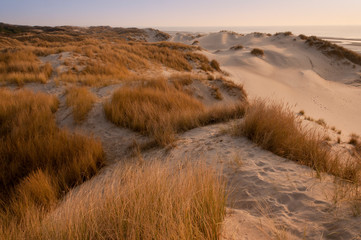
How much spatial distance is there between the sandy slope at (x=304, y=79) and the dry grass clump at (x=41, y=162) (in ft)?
21.4

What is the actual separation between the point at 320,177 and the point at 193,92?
20.5 feet

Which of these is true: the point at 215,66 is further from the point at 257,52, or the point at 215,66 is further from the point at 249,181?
the point at 249,181

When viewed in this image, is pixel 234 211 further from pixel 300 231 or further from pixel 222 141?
pixel 222 141

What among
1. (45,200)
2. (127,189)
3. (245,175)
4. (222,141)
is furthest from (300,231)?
(45,200)

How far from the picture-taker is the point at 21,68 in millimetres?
9016

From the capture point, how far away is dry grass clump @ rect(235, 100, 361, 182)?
2.30 meters

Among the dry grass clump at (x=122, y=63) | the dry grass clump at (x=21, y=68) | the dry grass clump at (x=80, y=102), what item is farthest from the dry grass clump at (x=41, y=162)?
the dry grass clump at (x=21, y=68)

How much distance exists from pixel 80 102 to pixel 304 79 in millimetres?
16646

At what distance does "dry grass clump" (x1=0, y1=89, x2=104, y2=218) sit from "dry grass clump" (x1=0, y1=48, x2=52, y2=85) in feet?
15.8

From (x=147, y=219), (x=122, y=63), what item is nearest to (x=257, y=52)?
(x=122, y=63)

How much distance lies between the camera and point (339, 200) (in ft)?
5.50

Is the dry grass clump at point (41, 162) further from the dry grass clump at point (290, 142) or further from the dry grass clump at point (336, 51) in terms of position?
the dry grass clump at point (336, 51)

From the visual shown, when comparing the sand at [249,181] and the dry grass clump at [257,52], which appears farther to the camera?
the dry grass clump at [257,52]

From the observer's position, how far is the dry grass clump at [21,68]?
308 inches
